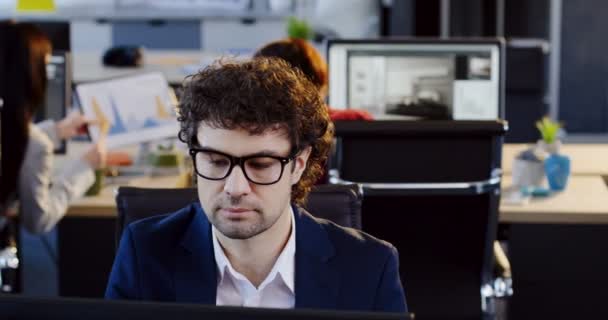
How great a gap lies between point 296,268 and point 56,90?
2.64 metres

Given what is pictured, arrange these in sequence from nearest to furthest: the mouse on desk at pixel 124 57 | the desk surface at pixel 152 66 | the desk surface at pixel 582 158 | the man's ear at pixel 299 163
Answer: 1. the man's ear at pixel 299 163
2. the desk surface at pixel 582 158
3. the desk surface at pixel 152 66
4. the mouse on desk at pixel 124 57

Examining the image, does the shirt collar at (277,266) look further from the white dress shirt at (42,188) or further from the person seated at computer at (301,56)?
the white dress shirt at (42,188)

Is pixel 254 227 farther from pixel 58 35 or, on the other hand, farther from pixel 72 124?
pixel 58 35

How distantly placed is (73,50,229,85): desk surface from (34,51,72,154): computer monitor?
70.6 inches

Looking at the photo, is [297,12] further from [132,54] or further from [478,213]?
[478,213]

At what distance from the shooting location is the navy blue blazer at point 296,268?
5.41ft

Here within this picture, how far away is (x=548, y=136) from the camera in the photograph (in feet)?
12.1

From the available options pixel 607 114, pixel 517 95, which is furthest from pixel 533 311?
pixel 607 114

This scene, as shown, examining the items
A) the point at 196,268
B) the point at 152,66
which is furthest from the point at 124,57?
the point at 196,268

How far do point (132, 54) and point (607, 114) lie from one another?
358 cm

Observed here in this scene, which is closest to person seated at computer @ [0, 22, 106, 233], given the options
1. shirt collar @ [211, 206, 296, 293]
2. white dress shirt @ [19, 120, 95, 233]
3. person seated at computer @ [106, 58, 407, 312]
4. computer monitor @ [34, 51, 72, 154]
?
white dress shirt @ [19, 120, 95, 233]

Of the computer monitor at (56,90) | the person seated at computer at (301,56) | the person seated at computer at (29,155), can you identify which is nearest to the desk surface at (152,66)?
the computer monitor at (56,90)

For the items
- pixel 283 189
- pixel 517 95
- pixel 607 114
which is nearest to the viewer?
pixel 283 189

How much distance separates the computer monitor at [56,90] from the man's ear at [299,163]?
2.59 metres
